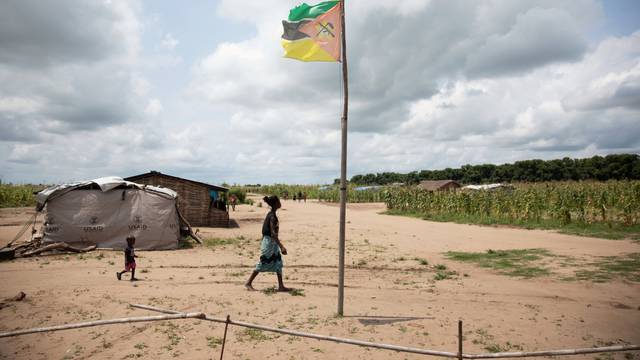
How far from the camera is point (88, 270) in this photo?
10.6 metres

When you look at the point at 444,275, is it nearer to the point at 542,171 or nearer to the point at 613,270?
the point at 613,270

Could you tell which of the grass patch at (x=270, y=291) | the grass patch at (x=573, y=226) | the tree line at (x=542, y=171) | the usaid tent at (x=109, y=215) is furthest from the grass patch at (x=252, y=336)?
the tree line at (x=542, y=171)

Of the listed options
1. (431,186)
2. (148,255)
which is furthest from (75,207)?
(431,186)

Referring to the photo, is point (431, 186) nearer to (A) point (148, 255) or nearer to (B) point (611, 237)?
(B) point (611, 237)

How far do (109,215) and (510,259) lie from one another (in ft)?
45.0

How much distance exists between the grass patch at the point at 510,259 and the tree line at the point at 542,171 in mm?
42633

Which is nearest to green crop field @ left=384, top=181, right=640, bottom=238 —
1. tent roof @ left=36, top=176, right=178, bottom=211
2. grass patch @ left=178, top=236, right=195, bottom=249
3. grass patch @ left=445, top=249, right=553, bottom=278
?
grass patch @ left=445, top=249, right=553, bottom=278

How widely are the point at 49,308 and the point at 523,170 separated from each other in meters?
89.1

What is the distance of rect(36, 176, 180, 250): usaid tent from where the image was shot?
1359 cm

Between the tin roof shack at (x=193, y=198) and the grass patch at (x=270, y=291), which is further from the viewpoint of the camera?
the tin roof shack at (x=193, y=198)

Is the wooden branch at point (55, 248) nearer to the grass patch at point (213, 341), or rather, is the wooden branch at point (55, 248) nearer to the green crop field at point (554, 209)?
the grass patch at point (213, 341)

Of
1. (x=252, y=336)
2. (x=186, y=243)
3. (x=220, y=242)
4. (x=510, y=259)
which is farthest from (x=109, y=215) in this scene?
(x=510, y=259)

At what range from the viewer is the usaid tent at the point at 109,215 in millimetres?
13586

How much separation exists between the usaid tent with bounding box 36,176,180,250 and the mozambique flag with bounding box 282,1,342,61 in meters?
10.0
